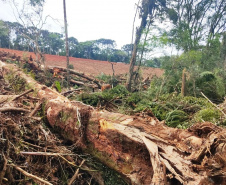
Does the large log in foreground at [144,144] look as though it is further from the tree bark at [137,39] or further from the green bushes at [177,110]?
the tree bark at [137,39]

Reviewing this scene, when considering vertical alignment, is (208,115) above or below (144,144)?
below

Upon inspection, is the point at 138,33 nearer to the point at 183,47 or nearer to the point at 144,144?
the point at 183,47

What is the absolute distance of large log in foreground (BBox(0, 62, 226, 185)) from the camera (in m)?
1.70

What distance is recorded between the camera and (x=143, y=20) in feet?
38.4

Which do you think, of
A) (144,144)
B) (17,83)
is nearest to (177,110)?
(144,144)

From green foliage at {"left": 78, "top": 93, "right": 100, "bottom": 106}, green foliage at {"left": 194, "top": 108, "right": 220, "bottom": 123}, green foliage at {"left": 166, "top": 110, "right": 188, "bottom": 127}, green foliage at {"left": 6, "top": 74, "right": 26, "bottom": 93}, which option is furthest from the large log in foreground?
green foliage at {"left": 6, "top": 74, "right": 26, "bottom": 93}

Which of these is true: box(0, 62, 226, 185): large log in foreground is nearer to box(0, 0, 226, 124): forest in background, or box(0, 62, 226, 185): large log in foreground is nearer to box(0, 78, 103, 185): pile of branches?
box(0, 78, 103, 185): pile of branches

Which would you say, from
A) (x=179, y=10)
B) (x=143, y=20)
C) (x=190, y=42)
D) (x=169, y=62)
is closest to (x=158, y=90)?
(x=169, y=62)

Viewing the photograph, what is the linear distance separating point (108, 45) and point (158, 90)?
135 ft

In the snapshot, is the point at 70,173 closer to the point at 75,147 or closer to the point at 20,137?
the point at 75,147

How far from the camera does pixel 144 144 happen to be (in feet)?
7.04

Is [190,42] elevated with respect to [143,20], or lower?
lower

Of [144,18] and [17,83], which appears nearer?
[17,83]

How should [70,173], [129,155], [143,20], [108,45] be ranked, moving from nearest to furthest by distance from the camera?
1. [129,155]
2. [70,173]
3. [143,20]
4. [108,45]
